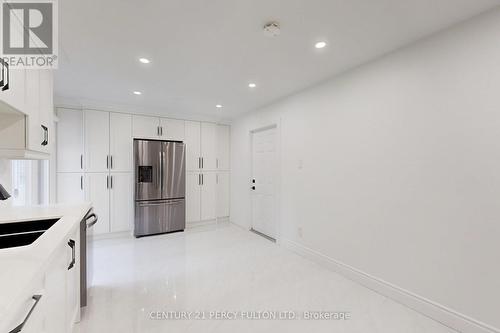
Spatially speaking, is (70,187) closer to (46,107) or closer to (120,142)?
(120,142)

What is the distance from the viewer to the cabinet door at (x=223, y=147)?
517 centimetres

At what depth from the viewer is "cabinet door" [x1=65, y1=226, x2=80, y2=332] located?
1517mm

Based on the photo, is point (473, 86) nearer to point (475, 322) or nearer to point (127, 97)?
point (475, 322)

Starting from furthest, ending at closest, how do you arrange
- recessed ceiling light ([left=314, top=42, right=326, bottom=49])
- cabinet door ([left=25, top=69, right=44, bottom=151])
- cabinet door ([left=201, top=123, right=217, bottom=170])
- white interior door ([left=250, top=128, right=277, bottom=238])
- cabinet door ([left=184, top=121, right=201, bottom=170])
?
cabinet door ([left=201, top=123, right=217, bottom=170])
cabinet door ([left=184, top=121, right=201, bottom=170])
white interior door ([left=250, top=128, right=277, bottom=238])
recessed ceiling light ([left=314, top=42, right=326, bottom=49])
cabinet door ([left=25, top=69, right=44, bottom=151])

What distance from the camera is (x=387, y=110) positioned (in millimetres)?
2264

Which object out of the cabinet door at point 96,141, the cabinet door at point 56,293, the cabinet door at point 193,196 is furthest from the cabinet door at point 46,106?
the cabinet door at point 193,196

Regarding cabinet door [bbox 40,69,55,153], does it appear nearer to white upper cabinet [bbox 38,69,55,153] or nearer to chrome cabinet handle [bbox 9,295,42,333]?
white upper cabinet [bbox 38,69,55,153]

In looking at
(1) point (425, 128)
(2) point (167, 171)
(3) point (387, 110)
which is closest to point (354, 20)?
(3) point (387, 110)

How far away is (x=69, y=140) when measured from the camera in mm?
3789

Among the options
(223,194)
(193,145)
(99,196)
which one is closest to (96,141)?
(99,196)

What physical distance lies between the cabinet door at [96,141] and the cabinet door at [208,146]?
1.77 m

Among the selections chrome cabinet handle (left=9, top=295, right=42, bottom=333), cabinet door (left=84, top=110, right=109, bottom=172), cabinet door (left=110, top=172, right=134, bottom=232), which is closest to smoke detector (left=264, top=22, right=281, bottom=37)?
chrome cabinet handle (left=9, top=295, right=42, bottom=333)

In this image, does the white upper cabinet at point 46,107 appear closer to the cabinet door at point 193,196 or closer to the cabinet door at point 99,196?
the cabinet door at point 99,196

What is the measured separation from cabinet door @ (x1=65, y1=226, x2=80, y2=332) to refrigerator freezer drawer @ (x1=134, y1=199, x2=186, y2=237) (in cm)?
224
